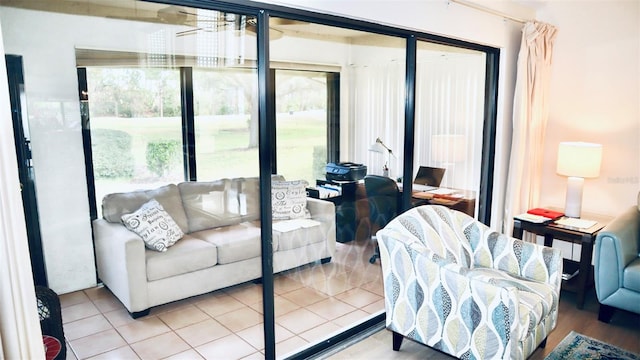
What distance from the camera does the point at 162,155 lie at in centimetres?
294

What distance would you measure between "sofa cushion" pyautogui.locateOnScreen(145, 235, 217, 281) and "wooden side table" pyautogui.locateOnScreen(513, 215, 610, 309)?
256 centimetres

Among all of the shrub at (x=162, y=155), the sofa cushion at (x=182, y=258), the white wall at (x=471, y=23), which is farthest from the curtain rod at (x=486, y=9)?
the sofa cushion at (x=182, y=258)

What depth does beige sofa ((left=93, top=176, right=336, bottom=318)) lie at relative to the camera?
286cm

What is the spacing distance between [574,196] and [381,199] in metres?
1.60

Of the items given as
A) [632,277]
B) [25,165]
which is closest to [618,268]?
[632,277]

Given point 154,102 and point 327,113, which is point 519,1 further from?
point 154,102

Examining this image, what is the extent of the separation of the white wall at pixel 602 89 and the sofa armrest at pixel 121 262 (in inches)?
147

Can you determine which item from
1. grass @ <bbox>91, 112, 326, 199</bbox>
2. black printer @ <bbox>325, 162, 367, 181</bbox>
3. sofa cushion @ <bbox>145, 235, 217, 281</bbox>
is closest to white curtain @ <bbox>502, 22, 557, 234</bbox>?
black printer @ <bbox>325, 162, 367, 181</bbox>

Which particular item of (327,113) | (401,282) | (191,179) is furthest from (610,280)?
(191,179)

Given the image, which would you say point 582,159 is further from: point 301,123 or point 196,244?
point 196,244

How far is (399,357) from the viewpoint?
2.67 m

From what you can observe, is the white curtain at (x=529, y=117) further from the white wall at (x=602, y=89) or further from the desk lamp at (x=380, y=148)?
the desk lamp at (x=380, y=148)

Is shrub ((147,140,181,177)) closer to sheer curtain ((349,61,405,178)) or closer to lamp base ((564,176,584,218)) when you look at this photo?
sheer curtain ((349,61,405,178))

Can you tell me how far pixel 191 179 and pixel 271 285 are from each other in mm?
1085
